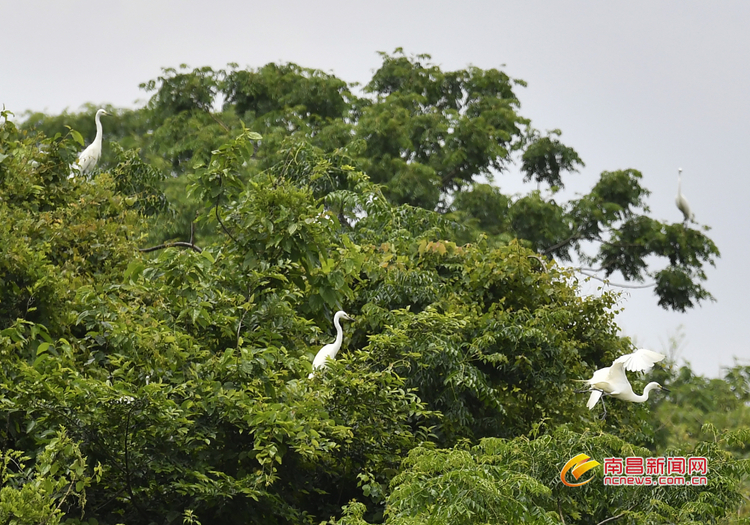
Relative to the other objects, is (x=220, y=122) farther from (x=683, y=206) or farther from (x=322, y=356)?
(x=322, y=356)

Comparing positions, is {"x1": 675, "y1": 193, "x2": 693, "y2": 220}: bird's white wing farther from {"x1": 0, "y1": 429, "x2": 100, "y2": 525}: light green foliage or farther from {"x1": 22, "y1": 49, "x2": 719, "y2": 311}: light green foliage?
{"x1": 0, "y1": 429, "x2": 100, "y2": 525}: light green foliage

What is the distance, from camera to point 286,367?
586 cm

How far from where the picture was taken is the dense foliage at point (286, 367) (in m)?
4.34

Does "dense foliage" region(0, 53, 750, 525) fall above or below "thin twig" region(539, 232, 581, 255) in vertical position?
below

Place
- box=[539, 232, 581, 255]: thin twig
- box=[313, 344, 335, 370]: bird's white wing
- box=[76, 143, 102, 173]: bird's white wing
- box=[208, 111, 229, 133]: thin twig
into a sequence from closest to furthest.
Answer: box=[313, 344, 335, 370]: bird's white wing
box=[76, 143, 102, 173]: bird's white wing
box=[208, 111, 229, 133]: thin twig
box=[539, 232, 581, 255]: thin twig

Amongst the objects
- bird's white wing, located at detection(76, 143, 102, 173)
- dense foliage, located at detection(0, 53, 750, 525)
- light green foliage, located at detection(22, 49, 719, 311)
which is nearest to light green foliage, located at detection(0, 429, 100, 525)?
dense foliage, located at detection(0, 53, 750, 525)

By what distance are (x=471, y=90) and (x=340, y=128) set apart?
2.87m

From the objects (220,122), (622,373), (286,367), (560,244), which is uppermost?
(560,244)

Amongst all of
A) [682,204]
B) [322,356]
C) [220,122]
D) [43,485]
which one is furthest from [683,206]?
[43,485]

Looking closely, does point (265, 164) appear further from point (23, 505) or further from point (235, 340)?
point (23, 505)

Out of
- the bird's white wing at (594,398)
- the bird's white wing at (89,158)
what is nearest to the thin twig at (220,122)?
the bird's white wing at (89,158)

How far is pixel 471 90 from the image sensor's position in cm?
1544

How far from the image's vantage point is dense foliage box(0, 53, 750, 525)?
4.34 meters

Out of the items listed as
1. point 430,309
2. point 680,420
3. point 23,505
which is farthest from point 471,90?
point 23,505
